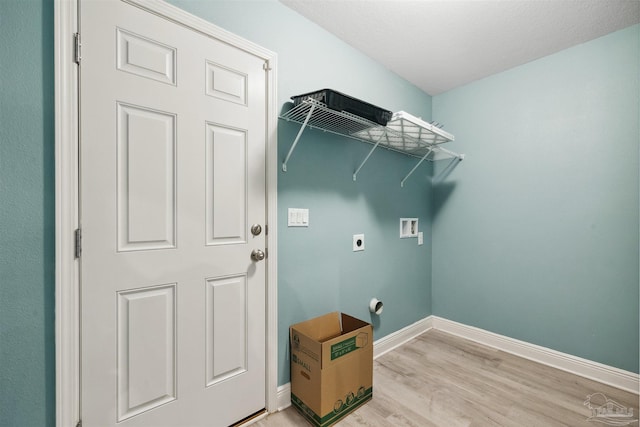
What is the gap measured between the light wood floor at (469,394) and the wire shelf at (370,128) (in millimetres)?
1454

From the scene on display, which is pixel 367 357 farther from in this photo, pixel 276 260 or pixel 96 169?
pixel 96 169

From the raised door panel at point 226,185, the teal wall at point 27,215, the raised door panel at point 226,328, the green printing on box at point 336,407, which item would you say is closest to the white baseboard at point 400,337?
the green printing on box at point 336,407

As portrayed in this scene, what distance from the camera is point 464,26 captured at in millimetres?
1798

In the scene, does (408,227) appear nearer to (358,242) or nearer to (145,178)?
(358,242)

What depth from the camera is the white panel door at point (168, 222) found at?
108 cm

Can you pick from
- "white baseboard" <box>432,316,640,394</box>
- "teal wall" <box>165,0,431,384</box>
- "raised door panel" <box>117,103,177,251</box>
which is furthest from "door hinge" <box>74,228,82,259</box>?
"white baseboard" <box>432,316,640,394</box>

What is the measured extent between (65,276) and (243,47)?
4.28 ft

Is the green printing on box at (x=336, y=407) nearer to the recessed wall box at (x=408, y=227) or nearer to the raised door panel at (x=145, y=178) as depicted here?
the raised door panel at (x=145, y=178)

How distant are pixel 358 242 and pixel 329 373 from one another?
0.93 m

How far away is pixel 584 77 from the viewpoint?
1.98 metres

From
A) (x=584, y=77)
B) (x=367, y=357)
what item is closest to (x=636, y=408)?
(x=367, y=357)

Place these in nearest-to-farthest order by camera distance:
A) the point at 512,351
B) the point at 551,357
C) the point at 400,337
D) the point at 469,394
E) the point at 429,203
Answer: the point at 469,394
the point at 551,357
the point at 512,351
the point at 400,337
the point at 429,203

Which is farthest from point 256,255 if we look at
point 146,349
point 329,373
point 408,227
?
point 408,227

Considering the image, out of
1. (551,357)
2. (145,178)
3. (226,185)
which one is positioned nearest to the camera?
(145,178)
